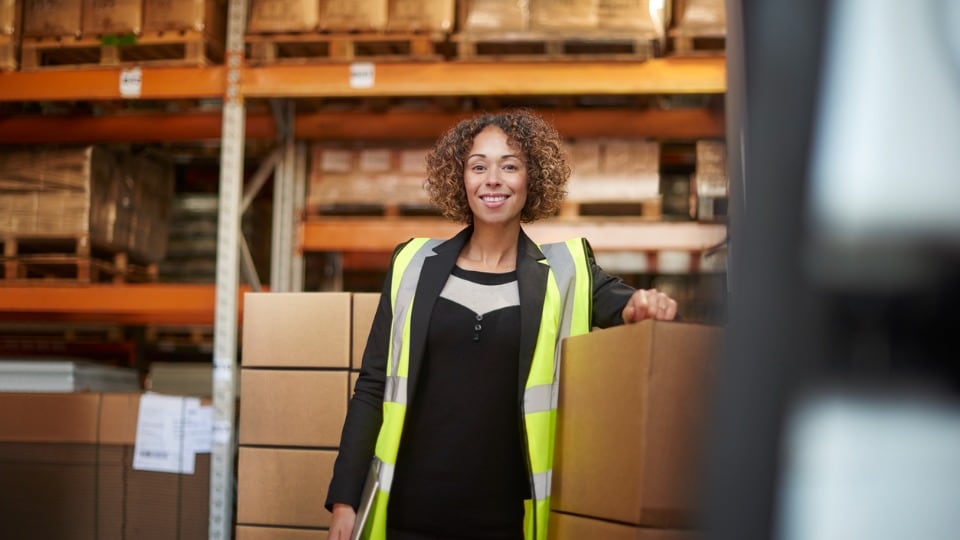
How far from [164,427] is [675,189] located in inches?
123

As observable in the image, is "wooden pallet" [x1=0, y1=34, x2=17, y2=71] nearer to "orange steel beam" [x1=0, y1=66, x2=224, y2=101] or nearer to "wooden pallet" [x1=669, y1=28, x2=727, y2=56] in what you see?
"orange steel beam" [x1=0, y1=66, x2=224, y2=101]

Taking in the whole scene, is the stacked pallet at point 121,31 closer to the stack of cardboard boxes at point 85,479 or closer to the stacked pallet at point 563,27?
the stacked pallet at point 563,27

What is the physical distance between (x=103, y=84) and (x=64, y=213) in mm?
786

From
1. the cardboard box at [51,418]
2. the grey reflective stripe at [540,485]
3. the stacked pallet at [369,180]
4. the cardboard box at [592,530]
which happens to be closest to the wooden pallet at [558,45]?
the stacked pallet at [369,180]

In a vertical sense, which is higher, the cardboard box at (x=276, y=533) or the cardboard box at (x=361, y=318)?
the cardboard box at (x=361, y=318)

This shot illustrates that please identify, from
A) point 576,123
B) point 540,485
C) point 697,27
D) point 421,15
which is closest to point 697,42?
point 697,27

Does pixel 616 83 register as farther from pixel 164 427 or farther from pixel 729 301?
pixel 729 301

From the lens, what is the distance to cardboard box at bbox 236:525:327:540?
3.51 meters

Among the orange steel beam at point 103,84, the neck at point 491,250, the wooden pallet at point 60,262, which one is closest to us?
the neck at point 491,250

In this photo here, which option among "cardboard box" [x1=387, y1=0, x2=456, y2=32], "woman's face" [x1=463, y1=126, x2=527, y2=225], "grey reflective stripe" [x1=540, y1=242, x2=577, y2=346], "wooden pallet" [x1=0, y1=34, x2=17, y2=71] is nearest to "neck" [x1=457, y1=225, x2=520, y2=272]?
"woman's face" [x1=463, y1=126, x2=527, y2=225]

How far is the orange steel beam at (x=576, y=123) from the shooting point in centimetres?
537

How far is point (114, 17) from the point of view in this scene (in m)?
5.34

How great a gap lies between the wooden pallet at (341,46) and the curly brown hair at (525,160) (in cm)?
229

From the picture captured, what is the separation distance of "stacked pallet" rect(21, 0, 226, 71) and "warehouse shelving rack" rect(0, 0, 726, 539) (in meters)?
0.14
